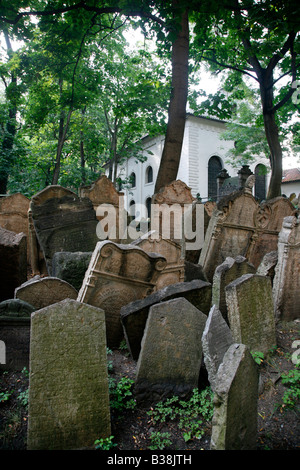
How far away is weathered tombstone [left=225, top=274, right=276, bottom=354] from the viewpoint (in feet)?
11.6

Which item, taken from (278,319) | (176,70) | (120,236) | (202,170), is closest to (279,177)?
(176,70)

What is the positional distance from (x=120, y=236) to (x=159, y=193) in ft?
5.01

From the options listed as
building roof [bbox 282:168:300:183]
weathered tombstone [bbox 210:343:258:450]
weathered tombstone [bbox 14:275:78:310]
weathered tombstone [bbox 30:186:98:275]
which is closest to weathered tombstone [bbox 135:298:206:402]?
weathered tombstone [bbox 210:343:258:450]

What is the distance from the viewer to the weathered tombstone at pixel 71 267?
4660 millimetres

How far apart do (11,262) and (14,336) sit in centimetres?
172

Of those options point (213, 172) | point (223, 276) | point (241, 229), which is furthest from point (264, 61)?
point (213, 172)

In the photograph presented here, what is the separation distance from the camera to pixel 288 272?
15.5ft

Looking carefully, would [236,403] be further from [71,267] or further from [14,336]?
[71,267]

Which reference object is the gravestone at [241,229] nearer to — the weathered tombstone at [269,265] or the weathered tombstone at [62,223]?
the weathered tombstone at [269,265]

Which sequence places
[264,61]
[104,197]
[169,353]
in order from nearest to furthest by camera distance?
[169,353], [104,197], [264,61]

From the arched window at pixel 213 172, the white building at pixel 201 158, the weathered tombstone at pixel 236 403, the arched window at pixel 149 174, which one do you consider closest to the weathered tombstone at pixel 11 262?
the weathered tombstone at pixel 236 403

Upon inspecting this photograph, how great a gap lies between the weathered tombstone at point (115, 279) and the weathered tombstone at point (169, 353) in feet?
3.60
